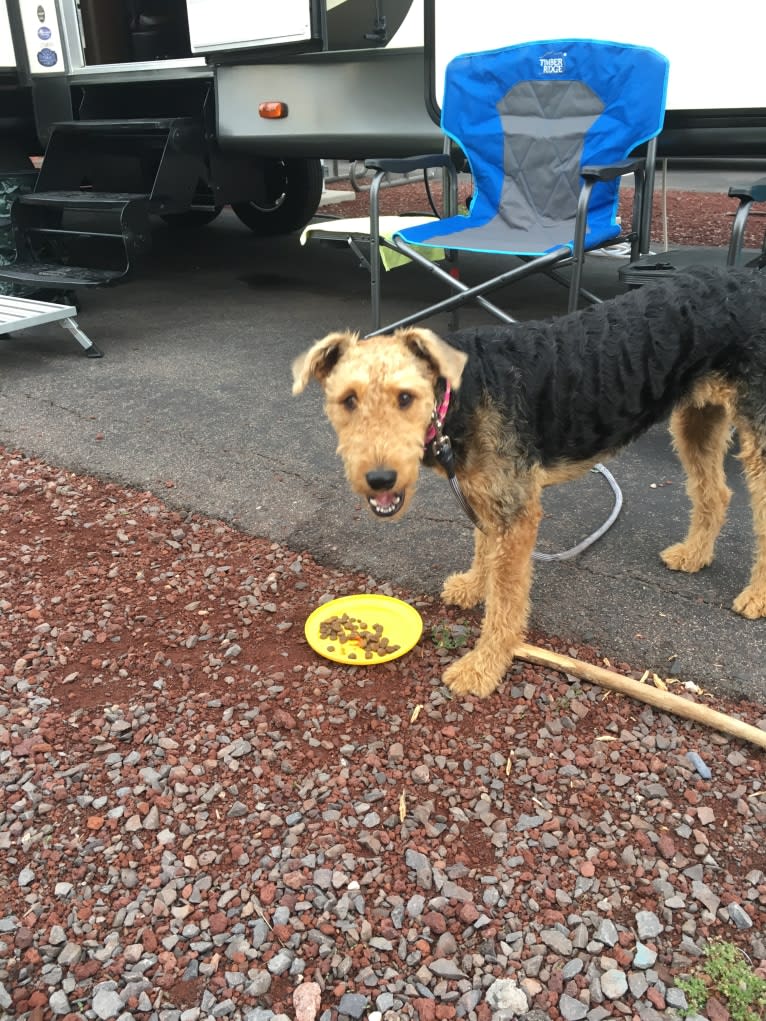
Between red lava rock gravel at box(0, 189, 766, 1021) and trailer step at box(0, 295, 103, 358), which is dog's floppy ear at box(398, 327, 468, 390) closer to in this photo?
red lava rock gravel at box(0, 189, 766, 1021)

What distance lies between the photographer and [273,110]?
5766 millimetres

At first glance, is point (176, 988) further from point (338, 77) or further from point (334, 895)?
point (338, 77)

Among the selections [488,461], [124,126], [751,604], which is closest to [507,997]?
[488,461]

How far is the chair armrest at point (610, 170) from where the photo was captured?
393 centimetres

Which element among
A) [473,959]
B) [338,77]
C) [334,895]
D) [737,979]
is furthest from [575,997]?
[338,77]

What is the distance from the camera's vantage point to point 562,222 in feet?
15.9

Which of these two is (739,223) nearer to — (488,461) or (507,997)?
(488,461)

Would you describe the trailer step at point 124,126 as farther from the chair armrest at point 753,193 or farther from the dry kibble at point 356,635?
the dry kibble at point 356,635

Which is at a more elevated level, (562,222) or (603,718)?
(562,222)

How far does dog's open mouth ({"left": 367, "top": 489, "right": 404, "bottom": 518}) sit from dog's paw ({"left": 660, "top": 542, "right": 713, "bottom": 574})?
1.52 meters

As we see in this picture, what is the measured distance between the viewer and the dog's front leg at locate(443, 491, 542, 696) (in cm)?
243

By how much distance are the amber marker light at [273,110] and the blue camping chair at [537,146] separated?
1.46 m

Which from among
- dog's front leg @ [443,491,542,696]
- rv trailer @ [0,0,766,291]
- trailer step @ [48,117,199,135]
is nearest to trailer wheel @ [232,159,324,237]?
rv trailer @ [0,0,766,291]

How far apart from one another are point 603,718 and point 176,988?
55.1 inches
